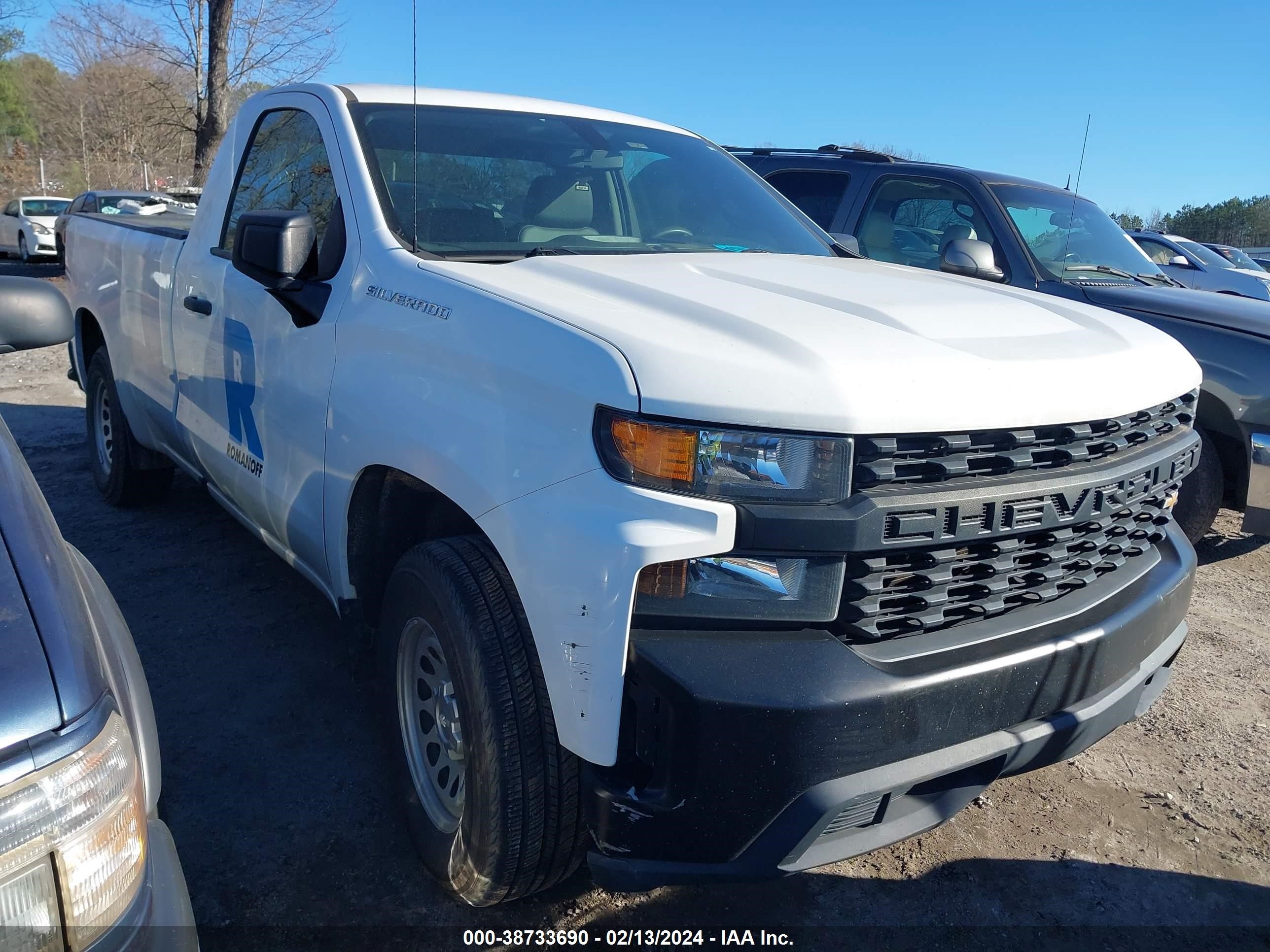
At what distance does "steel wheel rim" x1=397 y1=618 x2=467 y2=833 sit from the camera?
2.35m

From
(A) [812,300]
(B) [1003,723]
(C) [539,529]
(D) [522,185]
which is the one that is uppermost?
(D) [522,185]

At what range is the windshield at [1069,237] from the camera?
5.45m

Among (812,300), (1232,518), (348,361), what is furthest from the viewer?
(1232,518)

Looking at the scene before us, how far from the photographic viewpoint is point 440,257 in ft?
8.39

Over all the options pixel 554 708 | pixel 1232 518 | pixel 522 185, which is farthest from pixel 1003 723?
pixel 1232 518

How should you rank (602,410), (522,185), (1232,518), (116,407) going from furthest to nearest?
(1232,518), (116,407), (522,185), (602,410)

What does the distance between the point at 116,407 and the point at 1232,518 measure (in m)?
6.49

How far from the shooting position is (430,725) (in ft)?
8.28

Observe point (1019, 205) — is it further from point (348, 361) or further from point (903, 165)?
point (348, 361)

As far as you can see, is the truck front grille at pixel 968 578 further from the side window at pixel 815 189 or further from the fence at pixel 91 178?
the fence at pixel 91 178

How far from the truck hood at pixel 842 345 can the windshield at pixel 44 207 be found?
2393 cm

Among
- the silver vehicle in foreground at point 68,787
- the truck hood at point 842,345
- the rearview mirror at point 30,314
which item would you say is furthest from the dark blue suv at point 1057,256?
the silver vehicle in foreground at point 68,787

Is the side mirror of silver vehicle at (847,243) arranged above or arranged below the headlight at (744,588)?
above

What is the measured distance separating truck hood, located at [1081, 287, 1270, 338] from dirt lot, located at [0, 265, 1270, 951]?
1559 millimetres
